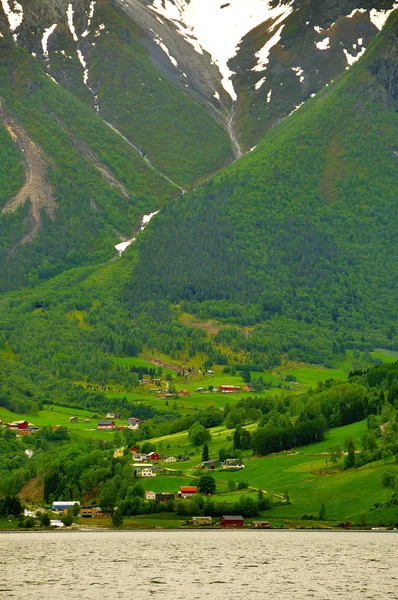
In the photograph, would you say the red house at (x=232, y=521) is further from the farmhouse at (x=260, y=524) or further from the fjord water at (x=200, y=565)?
the fjord water at (x=200, y=565)

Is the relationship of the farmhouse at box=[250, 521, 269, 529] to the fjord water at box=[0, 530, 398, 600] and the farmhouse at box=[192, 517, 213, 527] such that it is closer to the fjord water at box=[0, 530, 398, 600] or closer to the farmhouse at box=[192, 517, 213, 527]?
the fjord water at box=[0, 530, 398, 600]

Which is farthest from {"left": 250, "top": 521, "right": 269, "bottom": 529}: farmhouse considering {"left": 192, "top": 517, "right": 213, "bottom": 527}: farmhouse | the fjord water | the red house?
{"left": 192, "top": 517, "right": 213, "bottom": 527}: farmhouse

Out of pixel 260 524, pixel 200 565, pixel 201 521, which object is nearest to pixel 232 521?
pixel 260 524

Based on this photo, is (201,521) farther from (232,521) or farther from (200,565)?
(200,565)

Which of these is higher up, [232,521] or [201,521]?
[201,521]

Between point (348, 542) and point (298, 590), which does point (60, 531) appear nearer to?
point (348, 542)

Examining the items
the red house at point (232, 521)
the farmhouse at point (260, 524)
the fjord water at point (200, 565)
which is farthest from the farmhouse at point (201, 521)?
the farmhouse at point (260, 524)
